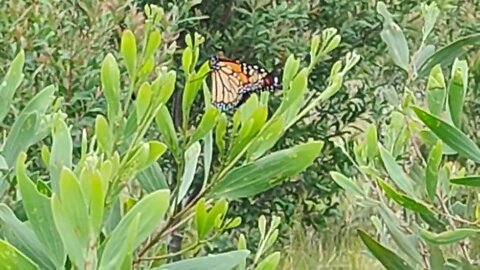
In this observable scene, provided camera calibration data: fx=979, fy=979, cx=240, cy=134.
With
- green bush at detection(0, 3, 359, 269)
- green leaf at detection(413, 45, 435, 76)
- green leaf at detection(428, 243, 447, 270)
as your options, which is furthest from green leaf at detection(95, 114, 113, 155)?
green leaf at detection(413, 45, 435, 76)

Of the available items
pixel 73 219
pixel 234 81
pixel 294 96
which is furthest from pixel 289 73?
pixel 234 81

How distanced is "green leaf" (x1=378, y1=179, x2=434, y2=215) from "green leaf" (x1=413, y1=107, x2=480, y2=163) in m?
0.10

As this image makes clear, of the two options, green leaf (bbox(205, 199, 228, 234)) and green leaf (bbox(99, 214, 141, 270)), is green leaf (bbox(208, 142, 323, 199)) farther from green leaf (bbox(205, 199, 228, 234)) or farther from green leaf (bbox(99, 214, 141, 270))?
green leaf (bbox(99, 214, 141, 270))

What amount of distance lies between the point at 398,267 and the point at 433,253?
0.21 feet

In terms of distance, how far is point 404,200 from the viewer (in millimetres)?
1437

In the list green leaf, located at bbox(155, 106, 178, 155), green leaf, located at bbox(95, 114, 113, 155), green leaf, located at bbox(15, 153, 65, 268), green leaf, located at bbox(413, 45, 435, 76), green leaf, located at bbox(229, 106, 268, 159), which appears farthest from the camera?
green leaf, located at bbox(413, 45, 435, 76)

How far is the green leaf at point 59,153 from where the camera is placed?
106cm

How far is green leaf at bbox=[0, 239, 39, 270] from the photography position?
35.0 inches

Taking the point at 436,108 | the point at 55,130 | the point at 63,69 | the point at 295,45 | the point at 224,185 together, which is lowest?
the point at 295,45

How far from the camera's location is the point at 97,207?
82 cm

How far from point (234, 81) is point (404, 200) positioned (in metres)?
2.31

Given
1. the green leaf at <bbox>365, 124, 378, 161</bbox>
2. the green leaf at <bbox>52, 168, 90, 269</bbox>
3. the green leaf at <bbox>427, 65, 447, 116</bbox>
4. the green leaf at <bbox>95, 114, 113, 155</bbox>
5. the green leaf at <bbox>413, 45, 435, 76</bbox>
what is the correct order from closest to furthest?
the green leaf at <bbox>52, 168, 90, 269</bbox> → the green leaf at <bbox>95, 114, 113, 155</bbox> → the green leaf at <bbox>427, 65, 447, 116</bbox> → the green leaf at <bbox>365, 124, 378, 161</bbox> → the green leaf at <bbox>413, 45, 435, 76</bbox>

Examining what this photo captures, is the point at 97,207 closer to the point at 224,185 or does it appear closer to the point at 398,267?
the point at 224,185

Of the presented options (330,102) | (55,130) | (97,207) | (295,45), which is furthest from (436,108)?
(330,102)
